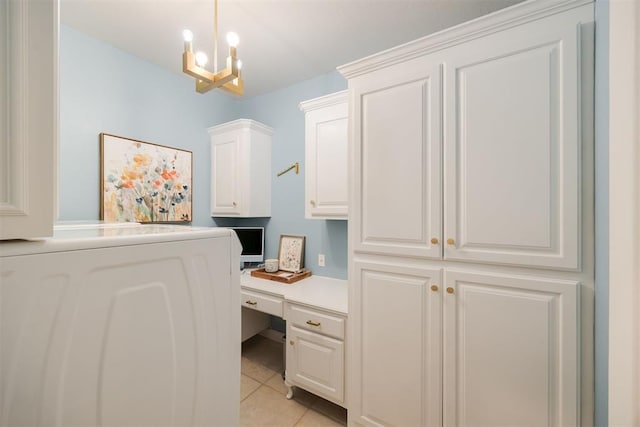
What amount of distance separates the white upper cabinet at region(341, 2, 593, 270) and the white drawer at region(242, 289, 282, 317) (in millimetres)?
885

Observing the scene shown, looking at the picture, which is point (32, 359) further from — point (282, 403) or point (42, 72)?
point (282, 403)

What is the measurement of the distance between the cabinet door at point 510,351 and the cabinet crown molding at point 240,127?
219 centimetres

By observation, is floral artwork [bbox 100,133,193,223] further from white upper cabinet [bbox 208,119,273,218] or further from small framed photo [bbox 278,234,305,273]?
small framed photo [bbox 278,234,305,273]

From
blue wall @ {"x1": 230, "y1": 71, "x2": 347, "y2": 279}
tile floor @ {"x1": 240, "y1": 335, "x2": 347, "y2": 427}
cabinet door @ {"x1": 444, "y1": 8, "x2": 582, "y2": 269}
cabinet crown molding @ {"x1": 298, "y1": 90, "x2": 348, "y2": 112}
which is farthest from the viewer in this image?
blue wall @ {"x1": 230, "y1": 71, "x2": 347, "y2": 279}

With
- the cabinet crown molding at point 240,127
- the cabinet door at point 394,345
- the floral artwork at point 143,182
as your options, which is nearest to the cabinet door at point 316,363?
the cabinet door at point 394,345

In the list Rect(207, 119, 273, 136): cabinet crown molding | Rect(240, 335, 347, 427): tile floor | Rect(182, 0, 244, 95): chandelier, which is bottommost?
Rect(240, 335, 347, 427): tile floor

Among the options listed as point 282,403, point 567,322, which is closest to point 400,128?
point 567,322

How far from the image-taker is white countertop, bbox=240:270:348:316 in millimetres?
1849

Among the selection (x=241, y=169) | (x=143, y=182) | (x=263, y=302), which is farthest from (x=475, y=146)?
(x=143, y=182)

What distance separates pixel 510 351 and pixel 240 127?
8.62ft

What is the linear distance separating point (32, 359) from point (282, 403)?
6.32ft

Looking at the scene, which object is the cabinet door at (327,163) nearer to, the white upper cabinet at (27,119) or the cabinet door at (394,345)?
the cabinet door at (394,345)

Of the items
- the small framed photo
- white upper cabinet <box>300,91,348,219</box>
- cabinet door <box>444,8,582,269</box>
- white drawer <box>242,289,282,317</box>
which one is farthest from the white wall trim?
the small framed photo

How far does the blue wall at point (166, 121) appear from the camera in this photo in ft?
6.42
